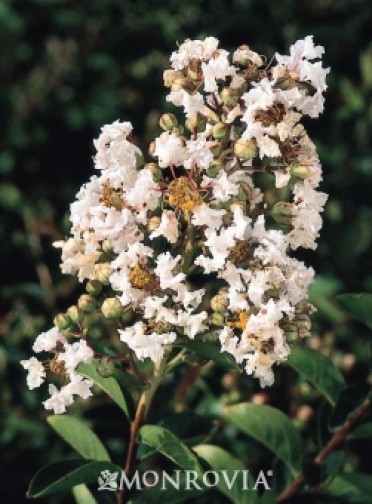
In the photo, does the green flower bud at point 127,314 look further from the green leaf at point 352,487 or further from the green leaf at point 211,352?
the green leaf at point 352,487

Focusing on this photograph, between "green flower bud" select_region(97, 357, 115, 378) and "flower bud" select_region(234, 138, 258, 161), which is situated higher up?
"flower bud" select_region(234, 138, 258, 161)

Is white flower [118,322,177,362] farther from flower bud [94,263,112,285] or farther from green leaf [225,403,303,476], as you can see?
green leaf [225,403,303,476]


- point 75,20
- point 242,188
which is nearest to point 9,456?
point 242,188

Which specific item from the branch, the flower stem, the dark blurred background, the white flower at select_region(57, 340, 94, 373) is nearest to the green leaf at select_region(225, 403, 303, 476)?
the branch

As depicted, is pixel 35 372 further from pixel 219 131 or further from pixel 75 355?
pixel 219 131

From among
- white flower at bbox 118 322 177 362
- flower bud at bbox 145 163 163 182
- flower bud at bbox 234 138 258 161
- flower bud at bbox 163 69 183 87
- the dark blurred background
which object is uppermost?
the dark blurred background

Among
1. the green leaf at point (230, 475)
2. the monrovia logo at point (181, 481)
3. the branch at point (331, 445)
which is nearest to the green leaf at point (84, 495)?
the monrovia logo at point (181, 481)
